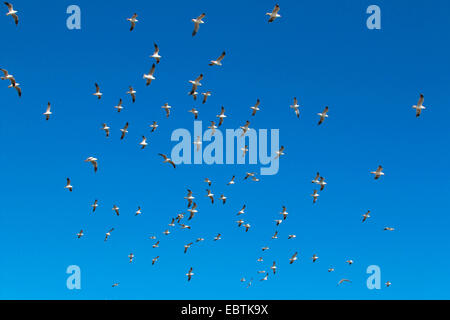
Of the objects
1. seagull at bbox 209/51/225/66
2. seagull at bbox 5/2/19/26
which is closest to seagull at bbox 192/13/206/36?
seagull at bbox 209/51/225/66

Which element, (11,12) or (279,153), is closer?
(11,12)

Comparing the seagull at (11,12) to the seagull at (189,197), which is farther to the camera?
the seagull at (189,197)

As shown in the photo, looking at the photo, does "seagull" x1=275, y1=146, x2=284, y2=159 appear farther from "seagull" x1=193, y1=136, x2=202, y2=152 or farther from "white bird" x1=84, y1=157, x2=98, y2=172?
"white bird" x1=84, y1=157, x2=98, y2=172

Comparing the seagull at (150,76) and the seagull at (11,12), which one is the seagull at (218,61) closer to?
the seagull at (150,76)

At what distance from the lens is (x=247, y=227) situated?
7319 centimetres

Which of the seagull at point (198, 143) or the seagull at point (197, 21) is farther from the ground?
the seagull at point (197, 21)

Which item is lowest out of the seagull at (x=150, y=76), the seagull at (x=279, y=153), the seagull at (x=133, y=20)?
the seagull at (x=279, y=153)

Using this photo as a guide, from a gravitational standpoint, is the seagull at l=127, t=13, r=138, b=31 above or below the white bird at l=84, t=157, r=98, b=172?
above

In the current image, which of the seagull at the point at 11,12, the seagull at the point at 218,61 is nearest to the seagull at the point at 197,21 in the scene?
the seagull at the point at 218,61

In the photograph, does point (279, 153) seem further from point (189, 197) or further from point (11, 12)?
point (11, 12)

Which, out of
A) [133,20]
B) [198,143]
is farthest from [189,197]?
[133,20]
